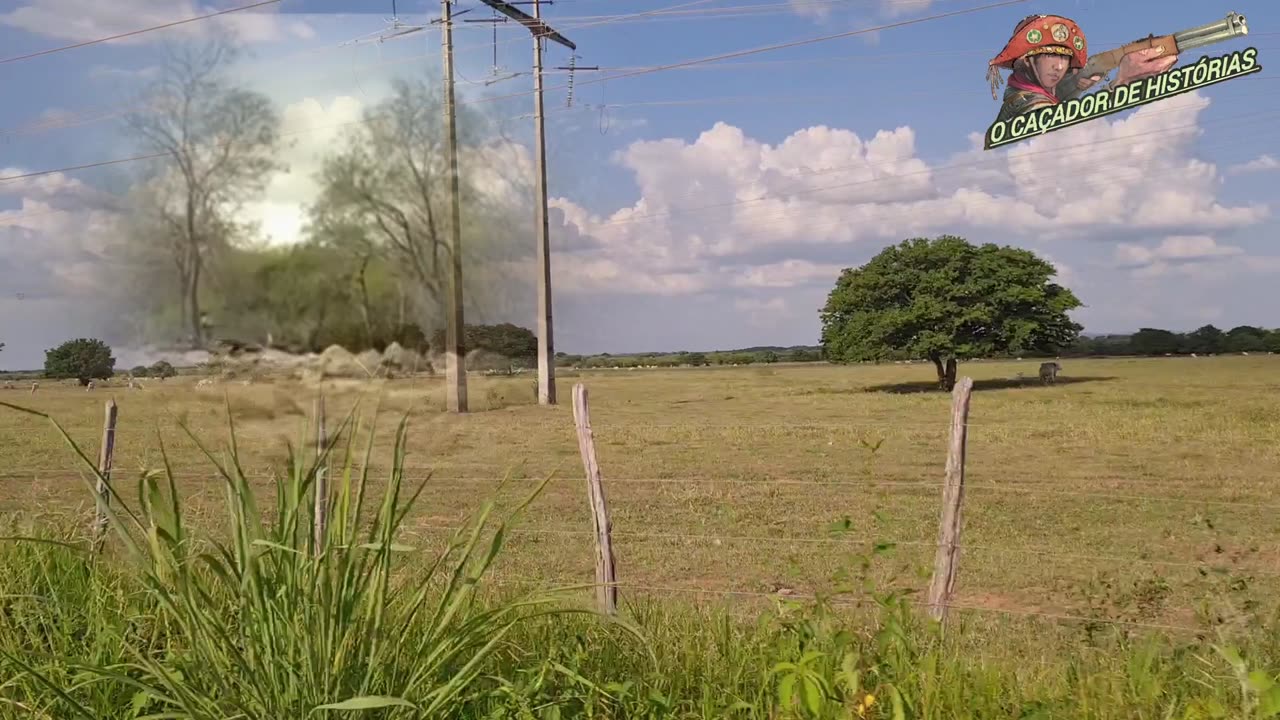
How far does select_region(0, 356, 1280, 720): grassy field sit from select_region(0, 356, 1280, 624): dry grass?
0.06 meters

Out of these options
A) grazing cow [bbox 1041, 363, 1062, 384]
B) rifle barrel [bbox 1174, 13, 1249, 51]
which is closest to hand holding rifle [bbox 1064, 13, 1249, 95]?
rifle barrel [bbox 1174, 13, 1249, 51]

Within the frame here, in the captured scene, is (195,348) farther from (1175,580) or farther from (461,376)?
(1175,580)

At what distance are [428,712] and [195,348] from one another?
132cm

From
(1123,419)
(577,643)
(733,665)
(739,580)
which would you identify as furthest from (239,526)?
(1123,419)

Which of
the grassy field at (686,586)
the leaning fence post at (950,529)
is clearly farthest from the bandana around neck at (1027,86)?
the leaning fence post at (950,529)

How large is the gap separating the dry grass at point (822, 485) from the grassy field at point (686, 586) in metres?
0.06

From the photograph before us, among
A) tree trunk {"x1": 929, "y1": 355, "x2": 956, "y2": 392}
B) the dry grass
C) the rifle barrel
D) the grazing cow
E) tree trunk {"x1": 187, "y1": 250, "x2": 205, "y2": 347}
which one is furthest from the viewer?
the grazing cow

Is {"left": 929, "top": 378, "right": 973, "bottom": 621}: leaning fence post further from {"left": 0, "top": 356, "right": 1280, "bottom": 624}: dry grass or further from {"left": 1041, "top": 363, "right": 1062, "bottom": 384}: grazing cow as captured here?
{"left": 1041, "top": 363, "right": 1062, "bottom": 384}: grazing cow

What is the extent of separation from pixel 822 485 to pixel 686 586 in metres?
8.85

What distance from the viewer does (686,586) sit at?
901 cm

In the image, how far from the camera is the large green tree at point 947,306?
52281 mm

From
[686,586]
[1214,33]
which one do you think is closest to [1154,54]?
[1214,33]

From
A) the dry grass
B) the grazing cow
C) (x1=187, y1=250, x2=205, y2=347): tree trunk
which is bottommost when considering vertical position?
the dry grass

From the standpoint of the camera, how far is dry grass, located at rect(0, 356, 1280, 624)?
589cm
